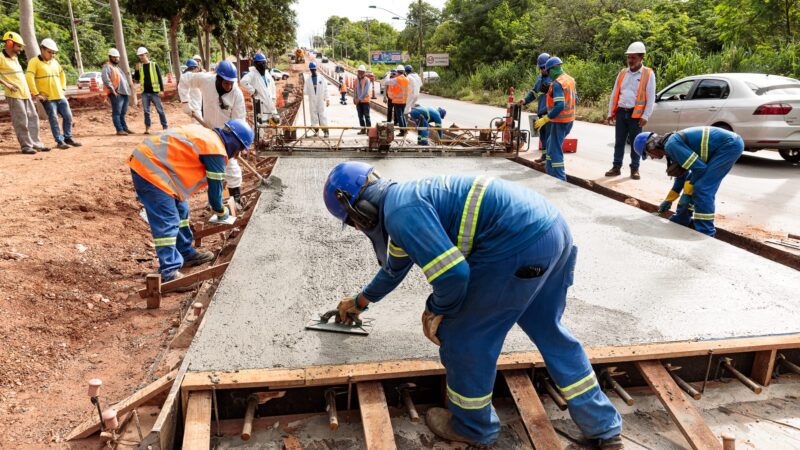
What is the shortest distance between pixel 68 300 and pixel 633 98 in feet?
24.0

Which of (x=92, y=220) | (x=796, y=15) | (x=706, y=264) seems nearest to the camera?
(x=706, y=264)

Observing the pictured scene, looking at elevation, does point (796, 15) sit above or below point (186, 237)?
above

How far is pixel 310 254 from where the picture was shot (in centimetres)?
425

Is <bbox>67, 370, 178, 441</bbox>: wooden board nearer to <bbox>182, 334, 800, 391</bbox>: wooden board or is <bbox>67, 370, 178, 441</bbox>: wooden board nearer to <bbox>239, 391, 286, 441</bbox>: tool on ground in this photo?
<bbox>182, 334, 800, 391</bbox>: wooden board

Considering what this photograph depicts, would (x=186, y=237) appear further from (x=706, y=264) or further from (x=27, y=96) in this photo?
(x=27, y=96)

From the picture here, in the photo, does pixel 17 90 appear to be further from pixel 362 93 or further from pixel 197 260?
pixel 362 93

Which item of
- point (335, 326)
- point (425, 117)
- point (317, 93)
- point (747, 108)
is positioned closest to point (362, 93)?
point (317, 93)

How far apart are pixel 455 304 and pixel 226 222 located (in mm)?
3530

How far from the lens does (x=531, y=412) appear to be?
8.18 feet

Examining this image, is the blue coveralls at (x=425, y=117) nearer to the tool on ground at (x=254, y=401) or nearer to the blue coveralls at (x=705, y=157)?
the blue coveralls at (x=705, y=157)

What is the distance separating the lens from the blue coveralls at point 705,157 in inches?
186

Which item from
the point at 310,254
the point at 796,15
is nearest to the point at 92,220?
the point at 310,254

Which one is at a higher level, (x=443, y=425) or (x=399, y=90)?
(x=399, y=90)

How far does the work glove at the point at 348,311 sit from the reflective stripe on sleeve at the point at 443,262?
92 cm
